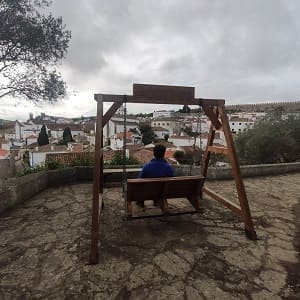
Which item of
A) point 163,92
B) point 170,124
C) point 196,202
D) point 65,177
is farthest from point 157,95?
point 170,124

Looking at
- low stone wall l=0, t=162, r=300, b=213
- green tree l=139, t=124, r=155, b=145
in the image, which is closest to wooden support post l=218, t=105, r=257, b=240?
low stone wall l=0, t=162, r=300, b=213

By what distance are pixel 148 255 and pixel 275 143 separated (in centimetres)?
1844

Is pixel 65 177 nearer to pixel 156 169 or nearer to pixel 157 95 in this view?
pixel 156 169

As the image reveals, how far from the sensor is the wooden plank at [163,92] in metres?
3.23

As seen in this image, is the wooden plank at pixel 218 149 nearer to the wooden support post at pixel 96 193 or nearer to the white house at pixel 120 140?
the wooden support post at pixel 96 193

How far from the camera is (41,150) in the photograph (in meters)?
43.5

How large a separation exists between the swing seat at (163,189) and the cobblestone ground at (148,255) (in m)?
0.40

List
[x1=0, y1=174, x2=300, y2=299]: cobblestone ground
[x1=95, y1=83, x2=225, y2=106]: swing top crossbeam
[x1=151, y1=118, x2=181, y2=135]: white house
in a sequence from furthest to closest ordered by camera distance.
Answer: [x1=151, y1=118, x2=181, y2=135]: white house < [x1=95, y1=83, x2=225, y2=106]: swing top crossbeam < [x1=0, y1=174, x2=300, y2=299]: cobblestone ground

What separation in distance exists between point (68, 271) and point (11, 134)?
4175 inches

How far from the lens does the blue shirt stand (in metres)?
3.64

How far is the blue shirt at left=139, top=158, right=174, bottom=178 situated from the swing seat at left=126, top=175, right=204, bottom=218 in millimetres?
284

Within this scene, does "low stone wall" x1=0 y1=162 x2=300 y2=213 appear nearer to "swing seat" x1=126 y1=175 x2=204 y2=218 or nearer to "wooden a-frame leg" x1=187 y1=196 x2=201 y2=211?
"swing seat" x1=126 y1=175 x2=204 y2=218

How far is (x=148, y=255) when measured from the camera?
2.72 m

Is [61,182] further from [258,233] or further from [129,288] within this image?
[258,233]
